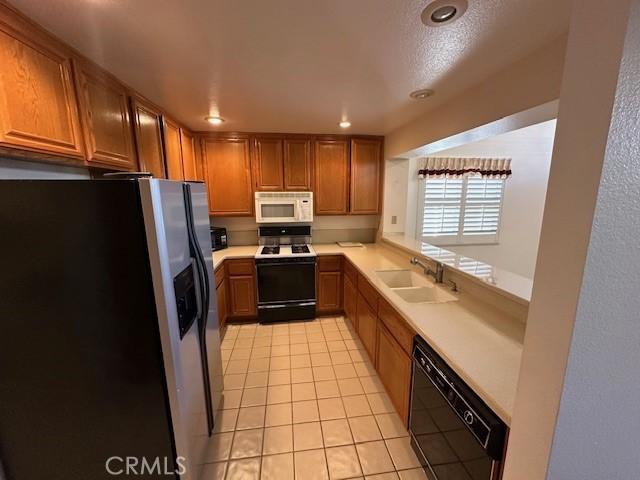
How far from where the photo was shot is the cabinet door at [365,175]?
3.33m

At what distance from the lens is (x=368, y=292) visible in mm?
2363

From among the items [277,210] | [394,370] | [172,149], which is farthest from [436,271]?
[172,149]

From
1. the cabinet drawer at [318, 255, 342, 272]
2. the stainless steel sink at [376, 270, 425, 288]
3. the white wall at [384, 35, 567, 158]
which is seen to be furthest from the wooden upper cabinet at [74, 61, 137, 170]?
the white wall at [384, 35, 567, 158]

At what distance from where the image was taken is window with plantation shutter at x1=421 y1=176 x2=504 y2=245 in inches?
152

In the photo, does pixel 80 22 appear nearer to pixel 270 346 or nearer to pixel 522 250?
pixel 270 346

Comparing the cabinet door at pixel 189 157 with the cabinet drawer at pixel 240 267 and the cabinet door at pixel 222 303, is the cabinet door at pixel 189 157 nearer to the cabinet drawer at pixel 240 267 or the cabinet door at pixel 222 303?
the cabinet drawer at pixel 240 267

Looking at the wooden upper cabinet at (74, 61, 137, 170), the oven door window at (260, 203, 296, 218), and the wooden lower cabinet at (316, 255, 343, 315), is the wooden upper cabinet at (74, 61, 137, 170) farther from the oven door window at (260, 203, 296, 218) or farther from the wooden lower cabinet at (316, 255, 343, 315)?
the wooden lower cabinet at (316, 255, 343, 315)

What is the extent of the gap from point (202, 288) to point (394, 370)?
54.6 inches

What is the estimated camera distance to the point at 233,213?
330 cm

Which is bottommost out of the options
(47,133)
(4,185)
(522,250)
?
(522,250)

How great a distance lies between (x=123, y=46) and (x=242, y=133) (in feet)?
6.01

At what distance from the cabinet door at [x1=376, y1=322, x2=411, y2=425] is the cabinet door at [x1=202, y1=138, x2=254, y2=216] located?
2230 mm

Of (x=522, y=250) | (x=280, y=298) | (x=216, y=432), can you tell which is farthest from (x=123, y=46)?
(x=522, y=250)

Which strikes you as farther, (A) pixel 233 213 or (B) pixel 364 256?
(A) pixel 233 213
